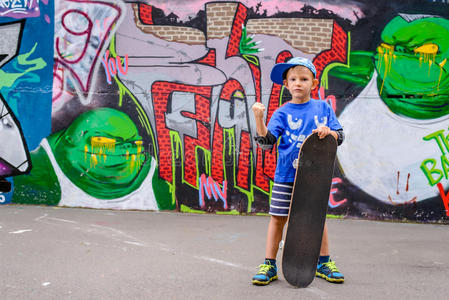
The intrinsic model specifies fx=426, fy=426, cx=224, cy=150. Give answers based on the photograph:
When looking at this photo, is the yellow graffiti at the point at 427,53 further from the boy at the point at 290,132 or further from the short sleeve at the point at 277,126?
the short sleeve at the point at 277,126

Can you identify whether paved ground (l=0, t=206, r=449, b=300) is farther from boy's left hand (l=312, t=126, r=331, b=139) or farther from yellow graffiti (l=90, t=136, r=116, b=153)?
boy's left hand (l=312, t=126, r=331, b=139)

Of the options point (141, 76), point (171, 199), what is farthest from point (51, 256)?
point (141, 76)

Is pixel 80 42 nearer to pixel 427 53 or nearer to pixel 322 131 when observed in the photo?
pixel 322 131

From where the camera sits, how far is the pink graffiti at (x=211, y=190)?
5691 millimetres

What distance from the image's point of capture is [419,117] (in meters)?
5.36

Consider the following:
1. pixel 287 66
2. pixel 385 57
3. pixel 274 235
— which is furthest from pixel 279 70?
pixel 385 57

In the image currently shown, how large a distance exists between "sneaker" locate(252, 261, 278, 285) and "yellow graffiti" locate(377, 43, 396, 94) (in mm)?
3248

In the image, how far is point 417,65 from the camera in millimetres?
5336

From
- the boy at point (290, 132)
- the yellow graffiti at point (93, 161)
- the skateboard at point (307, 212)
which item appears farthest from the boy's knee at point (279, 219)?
the yellow graffiti at point (93, 161)

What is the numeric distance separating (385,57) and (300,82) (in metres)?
2.86

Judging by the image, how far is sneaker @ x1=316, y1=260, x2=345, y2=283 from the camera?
A: 3094 mm

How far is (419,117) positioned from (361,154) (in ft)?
2.76

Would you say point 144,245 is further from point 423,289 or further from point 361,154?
point 361,154

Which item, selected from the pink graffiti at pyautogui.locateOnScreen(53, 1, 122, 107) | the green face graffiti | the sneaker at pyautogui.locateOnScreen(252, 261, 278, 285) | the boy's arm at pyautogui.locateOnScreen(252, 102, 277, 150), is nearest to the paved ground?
the sneaker at pyautogui.locateOnScreen(252, 261, 278, 285)
